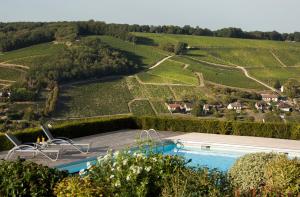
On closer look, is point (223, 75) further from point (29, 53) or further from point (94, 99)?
point (29, 53)

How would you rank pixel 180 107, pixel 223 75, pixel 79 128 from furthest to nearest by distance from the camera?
1. pixel 223 75
2. pixel 180 107
3. pixel 79 128

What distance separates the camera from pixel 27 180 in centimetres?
597

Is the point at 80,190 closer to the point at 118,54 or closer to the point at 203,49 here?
the point at 118,54

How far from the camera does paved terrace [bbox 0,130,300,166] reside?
12.7 meters

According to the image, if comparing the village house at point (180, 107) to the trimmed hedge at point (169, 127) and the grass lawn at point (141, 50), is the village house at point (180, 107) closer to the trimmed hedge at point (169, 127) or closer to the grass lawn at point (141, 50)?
the grass lawn at point (141, 50)

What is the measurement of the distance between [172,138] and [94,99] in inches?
1457

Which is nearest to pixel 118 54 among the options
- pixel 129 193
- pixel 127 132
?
pixel 127 132

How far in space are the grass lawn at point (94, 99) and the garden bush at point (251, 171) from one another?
130 feet

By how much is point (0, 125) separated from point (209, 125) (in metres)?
25.7

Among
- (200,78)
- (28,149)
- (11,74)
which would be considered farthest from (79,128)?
(200,78)

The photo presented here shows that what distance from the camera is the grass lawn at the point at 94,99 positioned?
47.8 meters

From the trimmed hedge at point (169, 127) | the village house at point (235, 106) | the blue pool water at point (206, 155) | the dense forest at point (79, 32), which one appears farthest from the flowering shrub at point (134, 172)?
the dense forest at point (79, 32)

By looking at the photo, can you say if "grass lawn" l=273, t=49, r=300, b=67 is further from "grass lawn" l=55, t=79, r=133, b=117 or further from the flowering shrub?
the flowering shrub

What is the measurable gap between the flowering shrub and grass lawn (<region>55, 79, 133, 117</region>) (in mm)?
40160
